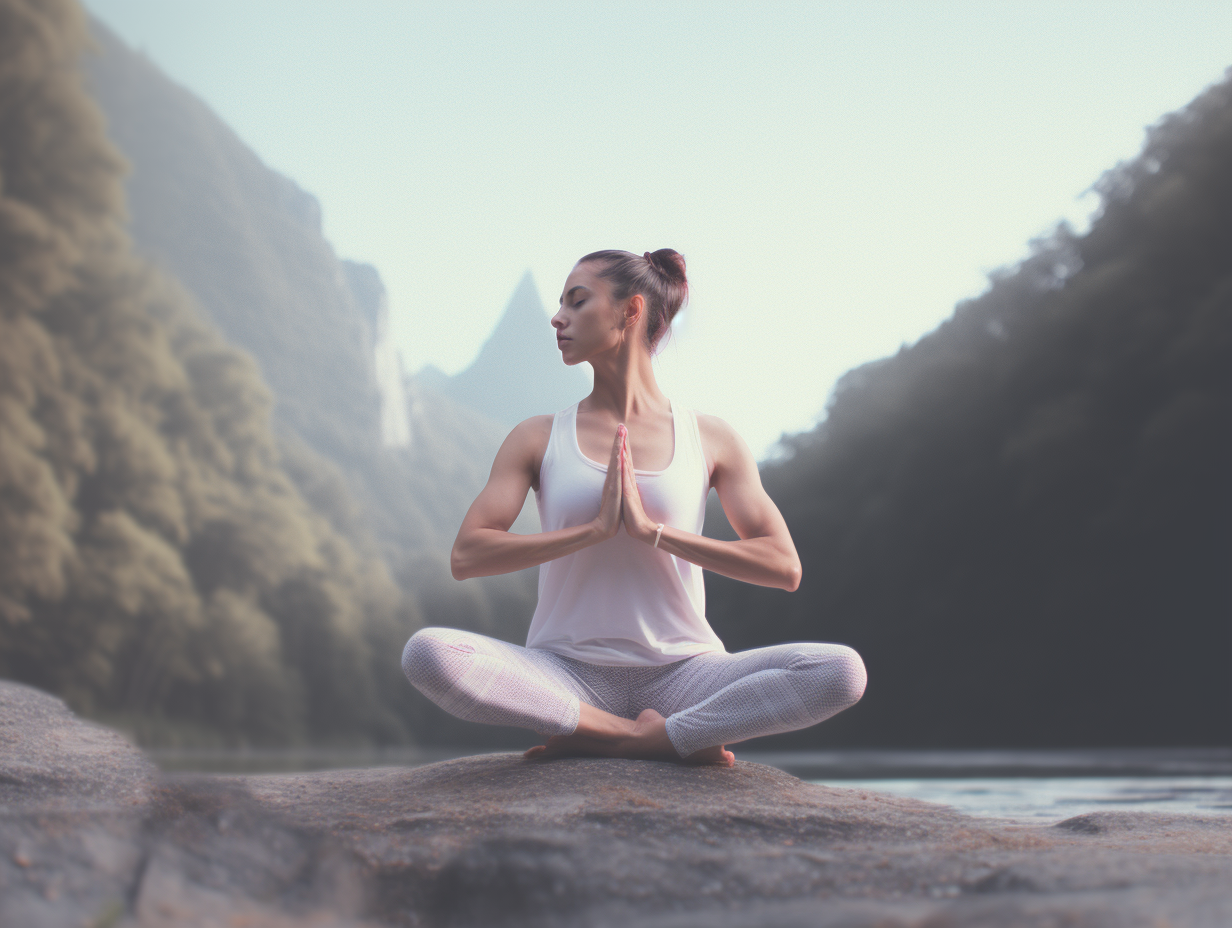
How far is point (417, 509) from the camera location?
109ft

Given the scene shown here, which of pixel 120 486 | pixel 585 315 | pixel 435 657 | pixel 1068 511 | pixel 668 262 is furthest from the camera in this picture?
pixel 120 486

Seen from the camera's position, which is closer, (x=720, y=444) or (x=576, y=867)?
(x=576, y=867)

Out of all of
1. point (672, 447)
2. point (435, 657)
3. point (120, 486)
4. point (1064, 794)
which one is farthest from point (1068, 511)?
point (120, 486)

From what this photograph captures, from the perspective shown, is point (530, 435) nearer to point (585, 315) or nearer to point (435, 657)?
point (585, 315)

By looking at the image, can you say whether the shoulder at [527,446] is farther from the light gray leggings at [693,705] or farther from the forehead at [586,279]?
the light gray leggings at [693,705]

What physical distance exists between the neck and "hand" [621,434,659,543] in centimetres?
27

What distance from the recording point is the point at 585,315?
79.2 inches

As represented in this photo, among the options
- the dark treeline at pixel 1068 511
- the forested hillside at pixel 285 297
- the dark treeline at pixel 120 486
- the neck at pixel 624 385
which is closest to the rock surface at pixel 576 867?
the neck at pixel 624 385

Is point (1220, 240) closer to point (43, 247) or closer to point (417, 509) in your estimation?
point (43, 247)

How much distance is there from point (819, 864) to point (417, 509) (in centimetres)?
3254

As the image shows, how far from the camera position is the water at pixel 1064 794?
249cm

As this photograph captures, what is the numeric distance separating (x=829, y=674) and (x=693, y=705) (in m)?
0.25

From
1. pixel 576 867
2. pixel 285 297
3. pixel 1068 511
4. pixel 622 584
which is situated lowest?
pixel 576 867

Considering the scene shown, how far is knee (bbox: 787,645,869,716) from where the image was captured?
5.77 feet
